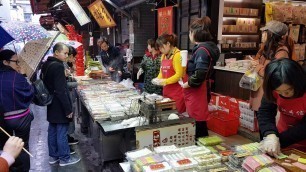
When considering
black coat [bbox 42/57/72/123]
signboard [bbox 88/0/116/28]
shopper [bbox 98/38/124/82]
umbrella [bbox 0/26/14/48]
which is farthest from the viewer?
signboard [bbox 88/0/116/28]

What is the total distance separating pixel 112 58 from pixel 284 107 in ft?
22.7

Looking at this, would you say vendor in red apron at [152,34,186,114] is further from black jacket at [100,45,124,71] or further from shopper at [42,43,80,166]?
black jacket at [100,45,124,71]

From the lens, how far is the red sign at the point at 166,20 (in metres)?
7.76

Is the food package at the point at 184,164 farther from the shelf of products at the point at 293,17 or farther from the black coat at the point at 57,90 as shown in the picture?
the shelf of products at the point at 293,17

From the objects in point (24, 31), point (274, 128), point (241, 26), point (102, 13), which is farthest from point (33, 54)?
point (241, 26)

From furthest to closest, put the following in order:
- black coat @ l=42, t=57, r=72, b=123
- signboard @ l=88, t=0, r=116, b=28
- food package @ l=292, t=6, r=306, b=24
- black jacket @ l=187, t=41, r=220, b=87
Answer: signboard @ l=88, t=0, r=116, b=28 < food package @ l=292, t=6, r=306, b=24 < black coat @ l=42, t=57, r=72, b=123 < black jacket @ l=187, t=41, r=220, b=87

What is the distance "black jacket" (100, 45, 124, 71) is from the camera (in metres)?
8.45

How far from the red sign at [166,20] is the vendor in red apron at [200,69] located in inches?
163

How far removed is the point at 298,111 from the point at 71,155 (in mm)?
4060

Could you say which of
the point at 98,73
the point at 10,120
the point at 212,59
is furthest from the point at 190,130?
the point at 98,73

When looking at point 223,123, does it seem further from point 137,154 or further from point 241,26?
point 241,26

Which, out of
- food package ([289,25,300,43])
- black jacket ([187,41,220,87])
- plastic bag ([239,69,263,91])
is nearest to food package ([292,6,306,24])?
food package ([289,25,300,43])

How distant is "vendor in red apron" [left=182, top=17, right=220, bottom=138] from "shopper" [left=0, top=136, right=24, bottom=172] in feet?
7.97

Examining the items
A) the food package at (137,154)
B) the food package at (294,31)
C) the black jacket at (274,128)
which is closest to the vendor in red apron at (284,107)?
the black jacket at (274,128)
